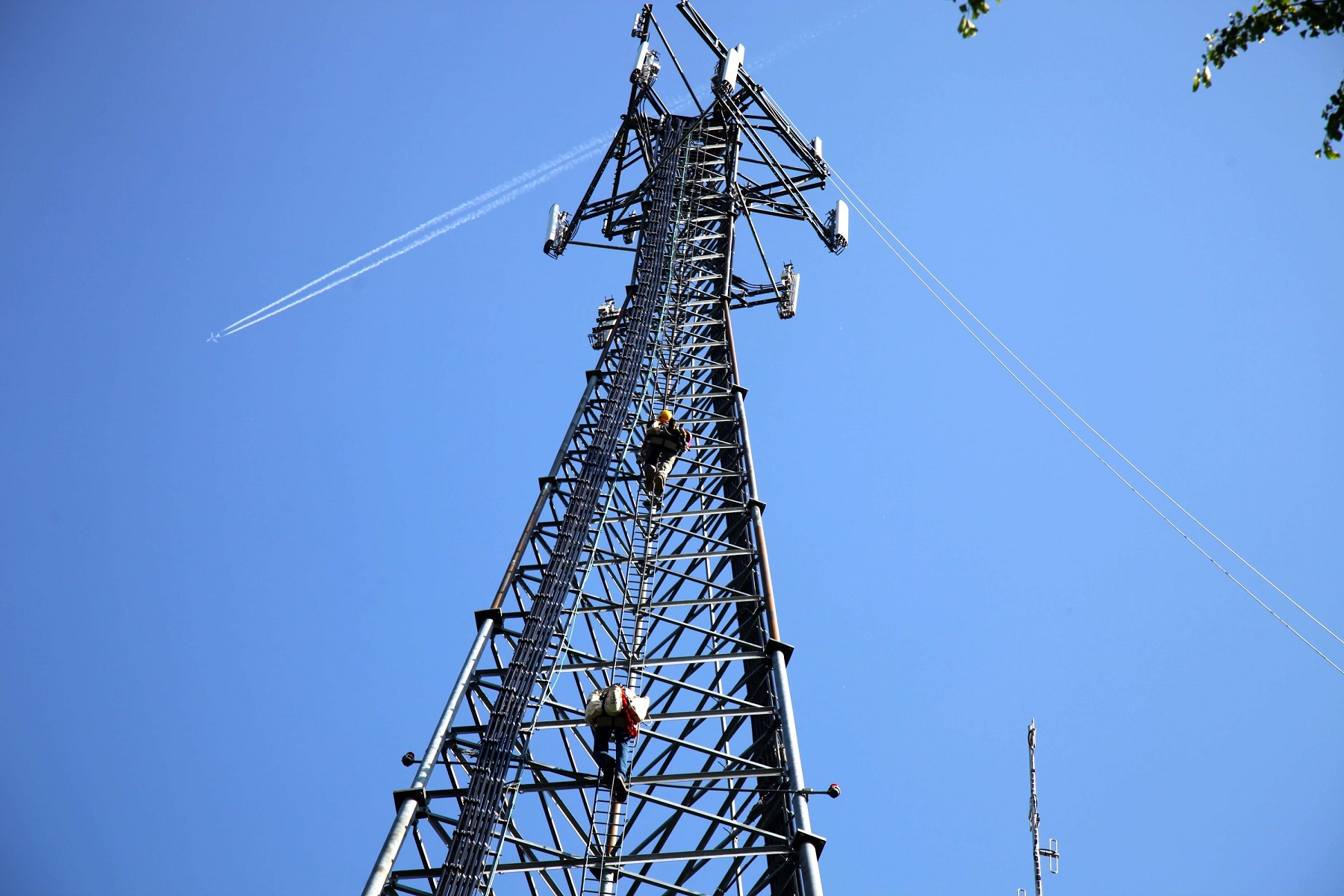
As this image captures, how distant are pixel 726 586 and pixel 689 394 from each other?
5.86 metres

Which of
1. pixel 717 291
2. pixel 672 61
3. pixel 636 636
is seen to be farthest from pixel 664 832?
pixel 672 61

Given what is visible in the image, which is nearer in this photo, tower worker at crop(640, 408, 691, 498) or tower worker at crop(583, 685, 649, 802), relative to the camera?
tower worker at crop(583, 685, 649, 802)

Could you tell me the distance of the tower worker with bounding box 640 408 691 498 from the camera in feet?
67.6

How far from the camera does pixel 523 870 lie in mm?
14016

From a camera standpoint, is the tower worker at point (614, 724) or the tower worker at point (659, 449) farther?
the tower worker at point (659, 449)

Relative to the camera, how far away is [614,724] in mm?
15008

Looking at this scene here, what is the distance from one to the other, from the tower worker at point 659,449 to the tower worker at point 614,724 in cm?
597

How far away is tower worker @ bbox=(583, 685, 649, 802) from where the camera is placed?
14969mm

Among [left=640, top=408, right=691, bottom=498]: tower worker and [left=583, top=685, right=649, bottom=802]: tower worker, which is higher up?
[left=640, top=408, right=691, bottom=498]: tower worker

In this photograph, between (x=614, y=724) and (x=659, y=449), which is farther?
(x=659, y=449)

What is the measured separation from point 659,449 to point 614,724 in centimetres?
676

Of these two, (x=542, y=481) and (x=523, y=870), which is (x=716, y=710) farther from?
(x=542, y=481)

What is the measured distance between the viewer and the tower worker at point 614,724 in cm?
1497

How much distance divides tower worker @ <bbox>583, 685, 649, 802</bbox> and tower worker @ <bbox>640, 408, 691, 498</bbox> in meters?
5.97
